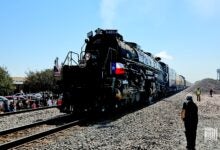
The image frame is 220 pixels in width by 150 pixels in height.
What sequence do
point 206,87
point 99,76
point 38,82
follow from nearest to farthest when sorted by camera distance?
point 99,76, point 38,82, point 206,87

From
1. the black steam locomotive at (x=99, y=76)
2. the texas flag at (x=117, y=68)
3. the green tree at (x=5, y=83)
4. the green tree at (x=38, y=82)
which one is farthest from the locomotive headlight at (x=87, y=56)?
the green tree at (x=38, y=82)

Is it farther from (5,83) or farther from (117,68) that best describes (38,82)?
(117,68)

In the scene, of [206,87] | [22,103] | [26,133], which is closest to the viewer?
[26,133]

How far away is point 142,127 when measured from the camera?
46.2 feet

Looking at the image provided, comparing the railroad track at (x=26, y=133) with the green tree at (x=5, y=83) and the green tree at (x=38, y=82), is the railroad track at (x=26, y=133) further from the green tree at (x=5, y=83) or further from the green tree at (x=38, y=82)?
the green tree at (x=38, y=82)

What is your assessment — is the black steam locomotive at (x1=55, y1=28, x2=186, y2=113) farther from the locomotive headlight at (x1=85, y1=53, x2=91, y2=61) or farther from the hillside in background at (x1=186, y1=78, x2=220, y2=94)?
the hillside in background at (x1=186, y1=78, x2=220, y2=94)

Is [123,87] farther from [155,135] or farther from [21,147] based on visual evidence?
[21,147]

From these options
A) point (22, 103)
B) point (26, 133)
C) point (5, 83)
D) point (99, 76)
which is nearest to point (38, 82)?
point (5, 83)

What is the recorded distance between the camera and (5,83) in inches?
2872

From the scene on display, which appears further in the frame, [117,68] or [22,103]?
[22,103]

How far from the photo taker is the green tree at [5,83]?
7088 centimetres

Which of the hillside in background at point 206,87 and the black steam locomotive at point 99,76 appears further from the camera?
the hillside in background at point 206,87

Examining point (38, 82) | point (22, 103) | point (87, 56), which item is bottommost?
point (22, 103)

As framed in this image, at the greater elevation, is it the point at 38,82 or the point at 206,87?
the point at 38,82
